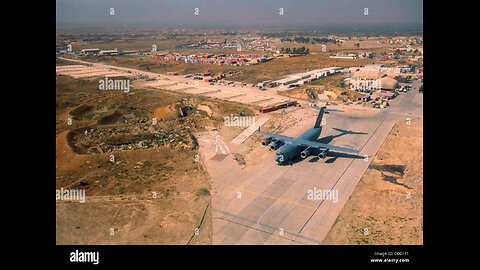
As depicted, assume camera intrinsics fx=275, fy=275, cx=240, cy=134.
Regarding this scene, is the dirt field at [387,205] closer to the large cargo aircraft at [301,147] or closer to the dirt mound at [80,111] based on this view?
the large cargo aircraft at [301,147]

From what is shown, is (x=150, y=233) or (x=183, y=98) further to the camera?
(x=183, y=98)

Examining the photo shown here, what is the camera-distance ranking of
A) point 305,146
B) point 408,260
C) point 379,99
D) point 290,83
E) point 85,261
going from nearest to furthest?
1. point 85,261
2. point 408,260
3. point 305,146
4. point 379,99
5. point 290,83

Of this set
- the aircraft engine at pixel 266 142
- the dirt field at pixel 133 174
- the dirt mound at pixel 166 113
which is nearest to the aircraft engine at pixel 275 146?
the aircraft engine at pixel 266 142

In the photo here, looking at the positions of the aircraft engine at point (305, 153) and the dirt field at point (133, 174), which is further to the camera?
the aircraft engine at point (305, 153)

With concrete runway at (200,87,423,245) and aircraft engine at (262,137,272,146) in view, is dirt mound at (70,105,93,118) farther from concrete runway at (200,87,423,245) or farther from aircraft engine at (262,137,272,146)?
aircraft engine at (262,137,272,146)

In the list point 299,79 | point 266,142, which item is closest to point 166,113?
point 266,142

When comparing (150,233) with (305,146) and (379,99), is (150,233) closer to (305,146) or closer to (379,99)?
(305,146)

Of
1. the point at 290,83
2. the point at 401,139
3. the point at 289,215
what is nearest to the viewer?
the point at 289,215

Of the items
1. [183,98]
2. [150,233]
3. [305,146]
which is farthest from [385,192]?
[183,98]
